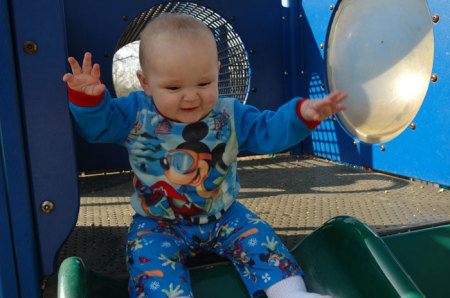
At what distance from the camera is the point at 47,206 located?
81cm

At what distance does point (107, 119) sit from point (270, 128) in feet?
1.08

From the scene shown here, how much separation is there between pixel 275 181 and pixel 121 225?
724 mm

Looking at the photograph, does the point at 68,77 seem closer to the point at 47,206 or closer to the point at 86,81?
the point at 86,81

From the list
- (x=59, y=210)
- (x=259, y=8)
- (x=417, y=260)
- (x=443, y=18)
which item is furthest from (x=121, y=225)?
(x=259, y=8)

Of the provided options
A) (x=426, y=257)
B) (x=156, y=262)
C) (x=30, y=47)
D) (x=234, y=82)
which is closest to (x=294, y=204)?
(x=426, y=257)

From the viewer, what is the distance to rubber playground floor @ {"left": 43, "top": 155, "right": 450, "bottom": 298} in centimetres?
115

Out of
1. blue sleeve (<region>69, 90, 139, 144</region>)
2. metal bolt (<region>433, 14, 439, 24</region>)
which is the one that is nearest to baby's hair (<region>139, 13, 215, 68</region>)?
blue sleeve (<region>69, 90, 139, 144</region>)

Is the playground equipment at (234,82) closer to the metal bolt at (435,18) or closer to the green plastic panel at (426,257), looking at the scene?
the metal bolt at (435,18)

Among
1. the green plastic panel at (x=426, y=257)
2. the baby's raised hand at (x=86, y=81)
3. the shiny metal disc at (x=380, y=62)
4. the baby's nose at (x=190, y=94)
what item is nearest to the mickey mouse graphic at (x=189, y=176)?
the baby's nose at (x=190, y=94)

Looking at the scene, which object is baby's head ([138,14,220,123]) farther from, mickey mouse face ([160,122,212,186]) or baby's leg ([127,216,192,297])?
baby's leg ([127,216,192,297])

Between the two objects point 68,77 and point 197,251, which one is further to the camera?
point 197,251

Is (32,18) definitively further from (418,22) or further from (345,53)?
(345,53)

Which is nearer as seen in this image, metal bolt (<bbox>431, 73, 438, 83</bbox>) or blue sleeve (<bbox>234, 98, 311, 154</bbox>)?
blue sleeve (<bbox>234, 98, 311, 154</bbox>)

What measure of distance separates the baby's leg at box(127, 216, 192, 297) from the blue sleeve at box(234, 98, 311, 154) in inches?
10.1
